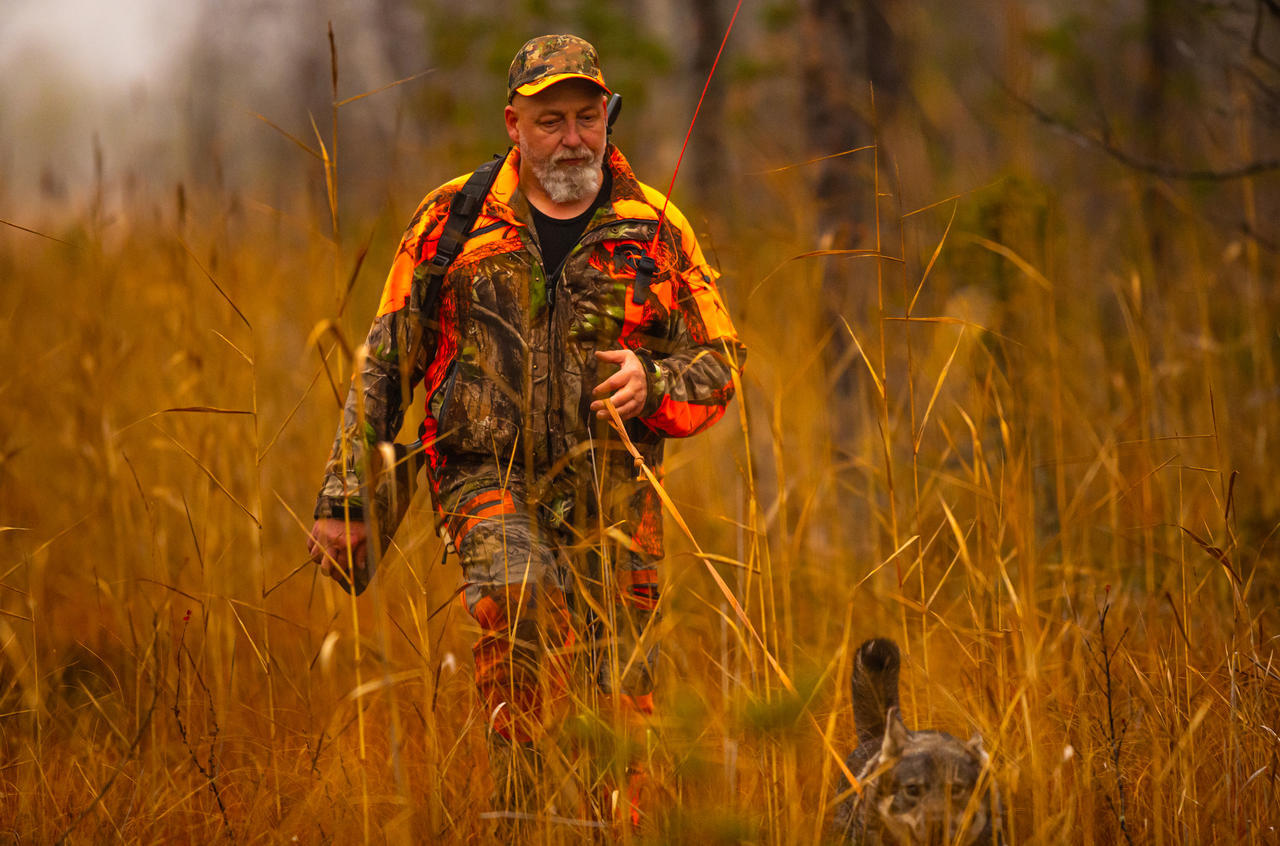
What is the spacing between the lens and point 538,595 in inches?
100.0

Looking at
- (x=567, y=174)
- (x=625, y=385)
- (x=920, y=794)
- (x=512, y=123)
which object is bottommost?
(x=920, y=794)

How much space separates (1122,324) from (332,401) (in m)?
5.60

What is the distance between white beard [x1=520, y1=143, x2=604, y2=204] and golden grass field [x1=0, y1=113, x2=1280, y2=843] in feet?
1.60

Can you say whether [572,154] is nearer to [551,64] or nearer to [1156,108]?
[551,64]

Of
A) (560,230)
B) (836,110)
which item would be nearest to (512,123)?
(560,230)

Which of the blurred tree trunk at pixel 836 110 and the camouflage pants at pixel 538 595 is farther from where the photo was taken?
the blurred tree trunk at pixel 836 110

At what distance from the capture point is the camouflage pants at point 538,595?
2502mm

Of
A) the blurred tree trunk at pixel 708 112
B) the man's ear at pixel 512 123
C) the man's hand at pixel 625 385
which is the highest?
the blurred tree trunk at pixel 708 112

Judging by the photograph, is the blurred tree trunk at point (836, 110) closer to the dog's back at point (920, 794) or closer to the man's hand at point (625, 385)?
the man's hand at point (625, 385)

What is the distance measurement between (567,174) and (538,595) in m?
1.03

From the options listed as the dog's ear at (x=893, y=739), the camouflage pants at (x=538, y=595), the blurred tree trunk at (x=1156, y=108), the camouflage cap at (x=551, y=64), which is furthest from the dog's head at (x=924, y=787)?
the blurred tree trunk at (x=1156, y=108)

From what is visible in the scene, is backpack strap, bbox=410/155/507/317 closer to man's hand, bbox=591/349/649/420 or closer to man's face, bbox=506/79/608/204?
man's face, bbox=506/79/608/204

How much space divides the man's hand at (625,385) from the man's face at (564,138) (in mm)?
472

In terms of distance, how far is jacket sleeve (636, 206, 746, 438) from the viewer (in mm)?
2725
